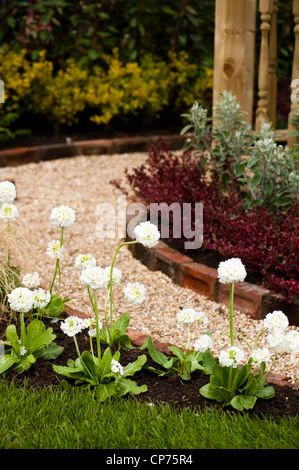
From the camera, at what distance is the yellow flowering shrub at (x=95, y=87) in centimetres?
671

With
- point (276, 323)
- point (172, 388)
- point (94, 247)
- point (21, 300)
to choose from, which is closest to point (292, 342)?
point (276, 323)

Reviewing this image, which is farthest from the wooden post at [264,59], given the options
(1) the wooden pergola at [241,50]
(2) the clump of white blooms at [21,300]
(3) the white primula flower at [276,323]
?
(2) the clump of white blooms at [21,300]

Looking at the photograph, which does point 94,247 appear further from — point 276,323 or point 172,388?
point 276,323

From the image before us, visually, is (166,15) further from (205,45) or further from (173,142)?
(173,142)

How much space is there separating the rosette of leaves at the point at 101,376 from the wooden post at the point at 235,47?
9.04 feet

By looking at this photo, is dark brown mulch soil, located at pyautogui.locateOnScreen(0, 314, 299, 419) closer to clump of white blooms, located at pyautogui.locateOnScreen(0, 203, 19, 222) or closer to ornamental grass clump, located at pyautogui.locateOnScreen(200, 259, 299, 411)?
ornamental grass clump, located at pyautogui.locateOnScreen(200, 259, 299, 411)

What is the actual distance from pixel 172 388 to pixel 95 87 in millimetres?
4927

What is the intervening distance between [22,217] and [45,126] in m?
2.32

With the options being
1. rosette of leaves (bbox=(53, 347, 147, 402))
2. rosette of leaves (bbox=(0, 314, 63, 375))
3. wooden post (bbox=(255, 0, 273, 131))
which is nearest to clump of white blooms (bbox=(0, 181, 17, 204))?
rosette of leaves (bbox=(0, 314, 63, 375))

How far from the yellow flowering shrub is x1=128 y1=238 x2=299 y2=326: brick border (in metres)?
2.91

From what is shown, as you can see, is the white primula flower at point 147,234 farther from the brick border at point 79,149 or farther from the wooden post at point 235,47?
the brick border at point 79,149

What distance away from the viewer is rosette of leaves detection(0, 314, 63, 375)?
2.67 m
